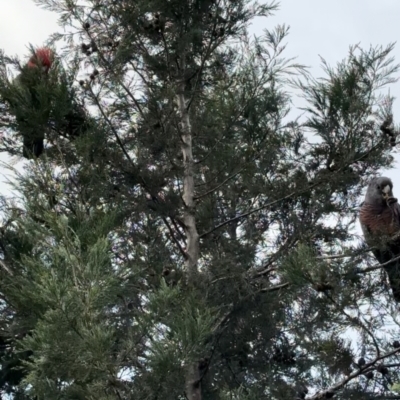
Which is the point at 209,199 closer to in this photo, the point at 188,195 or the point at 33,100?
the point at 188,195

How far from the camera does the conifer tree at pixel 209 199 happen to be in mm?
4254

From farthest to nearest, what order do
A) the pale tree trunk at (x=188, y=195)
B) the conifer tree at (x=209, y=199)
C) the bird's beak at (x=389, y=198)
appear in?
the bird's beak at (x=389, y=198) < the pale tree trunk at (x=188, y=195) < the conifer tree at (x=209, y=199)

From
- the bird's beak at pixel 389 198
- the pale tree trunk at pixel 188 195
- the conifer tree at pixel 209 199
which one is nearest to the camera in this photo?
the conifer tree at pixel 209 199

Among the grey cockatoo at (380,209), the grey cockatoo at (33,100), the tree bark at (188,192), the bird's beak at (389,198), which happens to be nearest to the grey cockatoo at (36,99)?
the grey cockatoo at (33,100)

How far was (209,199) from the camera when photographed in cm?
713

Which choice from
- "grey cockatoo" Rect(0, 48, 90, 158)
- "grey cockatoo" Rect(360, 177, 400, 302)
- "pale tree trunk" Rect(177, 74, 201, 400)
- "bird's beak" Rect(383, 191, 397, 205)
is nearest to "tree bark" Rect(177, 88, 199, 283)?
"pale tree trunk" Rect(177, 74, 201, 400)

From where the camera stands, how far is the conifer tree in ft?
14.0

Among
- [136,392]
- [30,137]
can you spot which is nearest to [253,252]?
[30,137]

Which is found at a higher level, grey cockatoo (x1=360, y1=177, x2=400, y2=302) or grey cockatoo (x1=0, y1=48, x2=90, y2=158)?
grey cockatoo (x1=0, y1=48, x2=90, y2=158)

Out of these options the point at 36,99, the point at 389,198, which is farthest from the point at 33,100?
the point at 389,198

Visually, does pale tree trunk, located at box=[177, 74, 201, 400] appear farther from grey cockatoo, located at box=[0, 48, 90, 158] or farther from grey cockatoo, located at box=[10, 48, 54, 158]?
grey cockatoo, located at box=[10, 48, 54, 158]

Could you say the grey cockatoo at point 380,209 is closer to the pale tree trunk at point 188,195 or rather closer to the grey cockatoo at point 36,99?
the pale tree trunk at point 188,195

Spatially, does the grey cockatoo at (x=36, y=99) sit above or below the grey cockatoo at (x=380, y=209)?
above

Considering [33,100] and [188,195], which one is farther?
[188,195]
